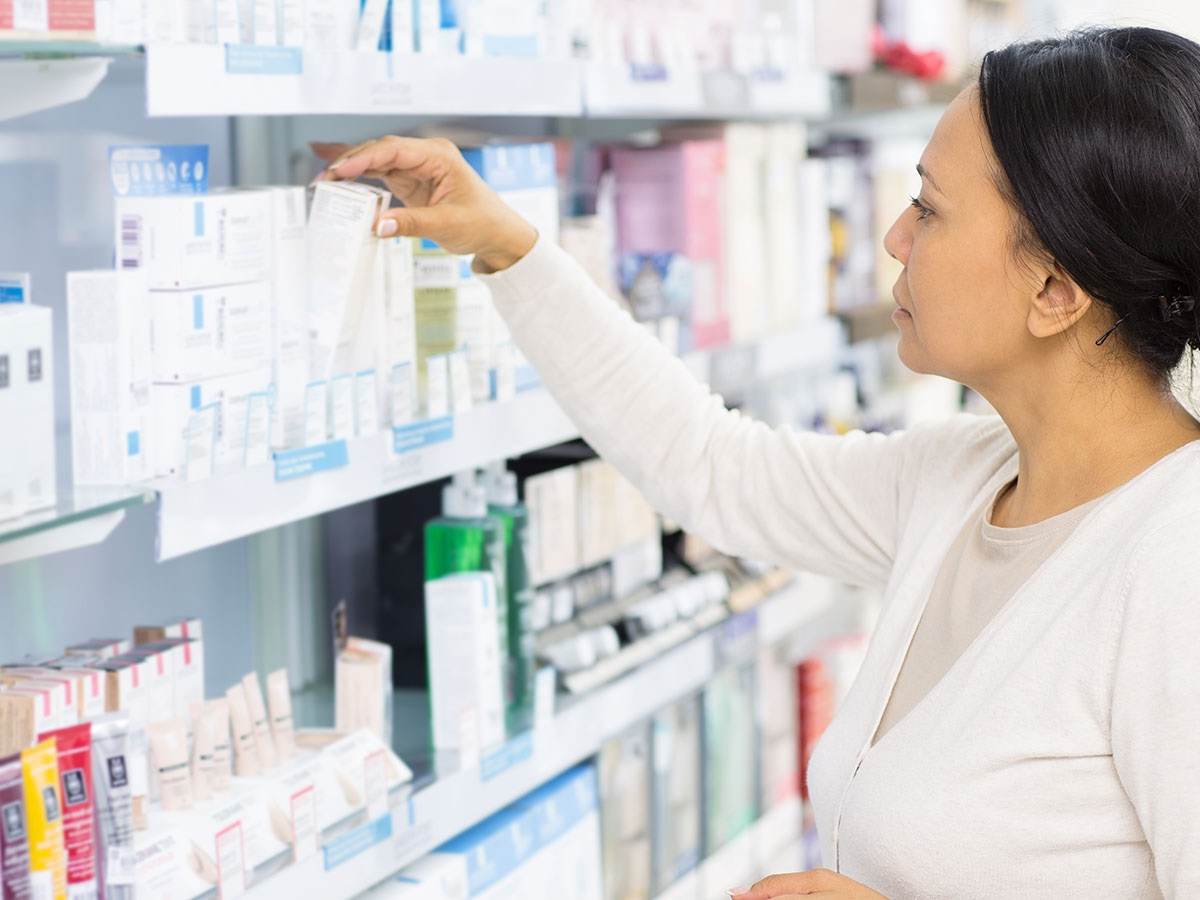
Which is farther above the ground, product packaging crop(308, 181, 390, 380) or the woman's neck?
product packaging crop(308, 181, 390, 380)

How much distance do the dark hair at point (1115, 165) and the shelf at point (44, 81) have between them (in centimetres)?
82

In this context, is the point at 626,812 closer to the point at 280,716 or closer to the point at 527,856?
the point at 527,856

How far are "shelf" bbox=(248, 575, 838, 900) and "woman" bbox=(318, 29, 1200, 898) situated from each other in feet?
1.51

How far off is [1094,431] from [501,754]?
850 millimetres

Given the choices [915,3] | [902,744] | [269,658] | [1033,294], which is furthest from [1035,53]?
[915,3]

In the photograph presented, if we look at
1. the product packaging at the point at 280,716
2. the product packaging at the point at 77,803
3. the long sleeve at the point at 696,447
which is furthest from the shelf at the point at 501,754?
the long sleeve at the point at 696,447

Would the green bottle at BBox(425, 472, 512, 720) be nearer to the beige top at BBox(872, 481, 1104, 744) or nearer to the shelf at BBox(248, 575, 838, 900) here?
the shelf at BBox(248, 575, 838, 900)

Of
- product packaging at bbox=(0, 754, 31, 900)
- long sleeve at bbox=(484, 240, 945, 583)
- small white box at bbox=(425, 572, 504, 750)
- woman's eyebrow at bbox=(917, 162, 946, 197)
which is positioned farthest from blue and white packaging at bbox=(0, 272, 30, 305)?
woman's eyebrow at bbox=(917, 162, 946, 197)

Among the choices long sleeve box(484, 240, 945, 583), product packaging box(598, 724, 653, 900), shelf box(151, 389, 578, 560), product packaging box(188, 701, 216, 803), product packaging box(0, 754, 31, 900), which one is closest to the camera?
product packaging box(0, 754, 31, 900)

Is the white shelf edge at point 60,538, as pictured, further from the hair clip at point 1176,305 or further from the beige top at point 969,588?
the hair clip at point 1176,305

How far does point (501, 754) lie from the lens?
199 cm

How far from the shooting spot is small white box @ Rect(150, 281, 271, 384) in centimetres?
144

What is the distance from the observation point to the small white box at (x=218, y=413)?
145 centimetres

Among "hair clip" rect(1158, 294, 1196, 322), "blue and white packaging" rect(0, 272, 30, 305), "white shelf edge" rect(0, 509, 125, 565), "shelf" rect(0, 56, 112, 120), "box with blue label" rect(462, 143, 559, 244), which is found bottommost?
"white shelf edge" rect(0, 509, 125, 565)
